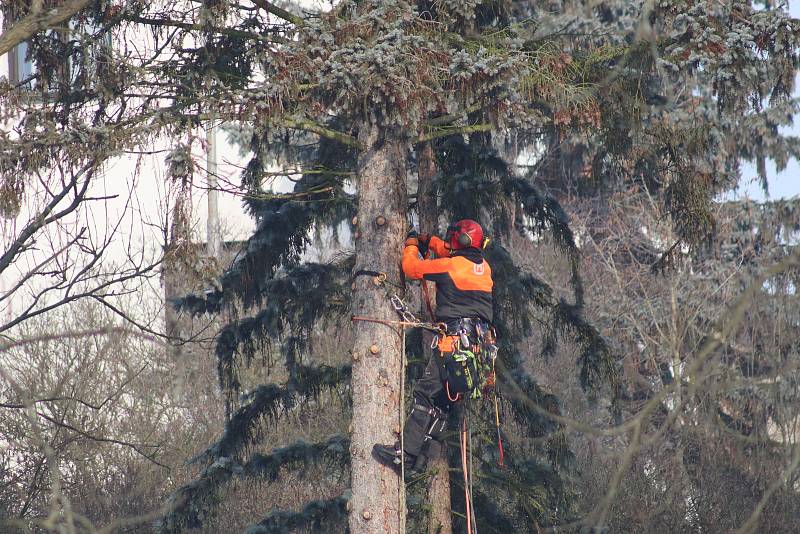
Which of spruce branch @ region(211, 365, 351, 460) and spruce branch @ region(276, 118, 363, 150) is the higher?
spruce branch @ region(276, 118, 363, 150)

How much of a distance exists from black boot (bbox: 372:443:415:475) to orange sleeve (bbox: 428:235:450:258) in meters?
1.59

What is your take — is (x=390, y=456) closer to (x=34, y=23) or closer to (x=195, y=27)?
(x=195, y=27)

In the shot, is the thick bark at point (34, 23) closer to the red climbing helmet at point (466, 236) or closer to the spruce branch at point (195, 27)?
the spruce branch at point (195, 27)

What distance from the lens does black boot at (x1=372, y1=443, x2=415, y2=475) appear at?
8.84 m

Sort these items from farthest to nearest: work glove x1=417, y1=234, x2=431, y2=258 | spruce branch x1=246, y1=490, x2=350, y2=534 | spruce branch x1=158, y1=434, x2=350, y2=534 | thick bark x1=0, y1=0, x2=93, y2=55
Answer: spruce branch x1=158, y1=434, x2=350, y2=534
spruce branch x1=246, y1=490, x2=350, y2=534
work glove x1=417, y1=234, x2=431, y2=258
thick bark x1=0, y1=0, x2=93, y2=55

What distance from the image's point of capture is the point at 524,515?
37.9 feet

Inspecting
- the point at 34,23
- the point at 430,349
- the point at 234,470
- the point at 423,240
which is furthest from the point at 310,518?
the point at 34,23

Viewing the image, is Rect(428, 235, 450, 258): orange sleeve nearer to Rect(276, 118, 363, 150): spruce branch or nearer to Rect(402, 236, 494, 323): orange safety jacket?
Rect(402, 236, 494, 323): orange safety jacket

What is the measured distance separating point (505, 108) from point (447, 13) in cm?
122

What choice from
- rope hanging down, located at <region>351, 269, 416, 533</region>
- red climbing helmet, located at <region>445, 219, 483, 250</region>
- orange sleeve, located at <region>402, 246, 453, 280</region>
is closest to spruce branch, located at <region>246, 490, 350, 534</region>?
rope hanging down, located at <region>351, 269, 416, 533</region>

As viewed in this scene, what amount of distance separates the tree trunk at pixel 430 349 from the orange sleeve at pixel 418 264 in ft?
5.68

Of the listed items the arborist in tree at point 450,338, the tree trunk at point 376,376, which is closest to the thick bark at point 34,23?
the tree trunk at point 376,376

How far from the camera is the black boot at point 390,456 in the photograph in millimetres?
8836

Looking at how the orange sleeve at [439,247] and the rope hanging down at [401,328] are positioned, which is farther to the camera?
the orange sleeve at [439,247]
